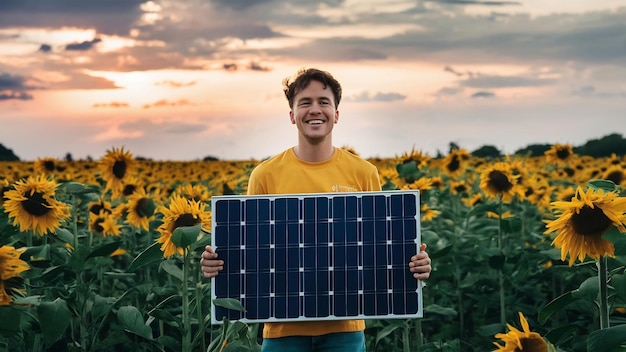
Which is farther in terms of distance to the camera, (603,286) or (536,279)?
(536,279)

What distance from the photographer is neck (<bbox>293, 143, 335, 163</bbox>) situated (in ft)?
15.7

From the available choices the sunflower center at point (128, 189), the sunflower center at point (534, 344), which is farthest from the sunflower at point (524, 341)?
the sunflower center at point (128, 189)

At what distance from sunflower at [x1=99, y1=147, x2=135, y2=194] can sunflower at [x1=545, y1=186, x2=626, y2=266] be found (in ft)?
23.0

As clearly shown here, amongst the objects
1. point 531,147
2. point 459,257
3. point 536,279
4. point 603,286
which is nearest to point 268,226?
point 603,286

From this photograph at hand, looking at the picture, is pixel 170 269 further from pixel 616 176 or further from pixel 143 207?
pixel 616 176

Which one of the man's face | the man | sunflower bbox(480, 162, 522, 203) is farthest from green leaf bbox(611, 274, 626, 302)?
sunflower bbox(480, 162, 522, 203)

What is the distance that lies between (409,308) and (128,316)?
1.67 m

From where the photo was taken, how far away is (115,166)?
10.2 meters

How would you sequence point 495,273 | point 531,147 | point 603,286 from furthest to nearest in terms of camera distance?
point 531,147, point 495,273, point 603,286

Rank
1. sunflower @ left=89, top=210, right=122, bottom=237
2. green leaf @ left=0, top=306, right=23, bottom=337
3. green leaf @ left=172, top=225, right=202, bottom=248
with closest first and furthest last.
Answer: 1. green leaf @ left=0, top=306, right=23, bottom=337
2. green leaf @ left=172, top=225, right=202, bottom=248
3. sunflower @ left=89, top=210, right=122, bottom=237

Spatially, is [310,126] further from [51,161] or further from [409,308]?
[51,161]

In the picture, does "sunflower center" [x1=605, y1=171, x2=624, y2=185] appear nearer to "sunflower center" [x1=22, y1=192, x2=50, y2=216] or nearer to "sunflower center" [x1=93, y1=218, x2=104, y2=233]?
"sunflower center" [x1=93, y1=218, x2=104, y2=233]

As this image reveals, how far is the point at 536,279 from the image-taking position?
922cm

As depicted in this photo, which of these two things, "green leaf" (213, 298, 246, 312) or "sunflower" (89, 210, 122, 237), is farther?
"sunflower" (89, 210, 122, 237)
